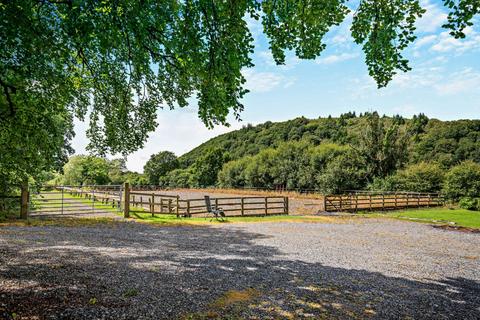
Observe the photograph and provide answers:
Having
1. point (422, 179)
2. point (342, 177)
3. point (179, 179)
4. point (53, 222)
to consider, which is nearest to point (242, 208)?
point (53, 222)

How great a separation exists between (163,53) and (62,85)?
7.20 feet

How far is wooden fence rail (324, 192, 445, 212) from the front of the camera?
952 inches

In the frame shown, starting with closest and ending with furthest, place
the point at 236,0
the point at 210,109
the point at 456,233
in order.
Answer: the point at 236,0, the point at 210,109, the point at 456,233

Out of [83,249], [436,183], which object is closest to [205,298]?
[83,249]

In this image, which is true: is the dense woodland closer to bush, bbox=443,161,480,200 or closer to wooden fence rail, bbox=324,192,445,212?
bush, bbox=443,161,480,200

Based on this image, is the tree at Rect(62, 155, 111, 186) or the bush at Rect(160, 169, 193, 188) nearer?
the tree at Rect(62, 155, 111, 186)

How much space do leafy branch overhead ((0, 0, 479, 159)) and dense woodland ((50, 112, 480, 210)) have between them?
3515 mm

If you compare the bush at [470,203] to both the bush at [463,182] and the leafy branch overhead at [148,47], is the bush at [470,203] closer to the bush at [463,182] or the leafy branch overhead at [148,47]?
the bush at [463,182]

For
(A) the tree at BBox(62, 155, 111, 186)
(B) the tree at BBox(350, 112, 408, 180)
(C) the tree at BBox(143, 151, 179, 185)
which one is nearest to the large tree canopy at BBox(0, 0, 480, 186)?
(B) the tree at BBox(350, 112, 408, 180)

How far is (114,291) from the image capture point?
16.8 feet

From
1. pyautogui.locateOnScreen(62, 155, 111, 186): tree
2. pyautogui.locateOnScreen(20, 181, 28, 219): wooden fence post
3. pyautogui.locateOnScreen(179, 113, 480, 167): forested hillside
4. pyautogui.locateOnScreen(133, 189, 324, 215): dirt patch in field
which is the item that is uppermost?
pyautogui.locateOnScreen(179, 113, 480, 167): forested hillside

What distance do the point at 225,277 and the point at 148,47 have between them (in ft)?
16.1

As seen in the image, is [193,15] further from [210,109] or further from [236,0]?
[210,109]

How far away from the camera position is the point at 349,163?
115 feet
